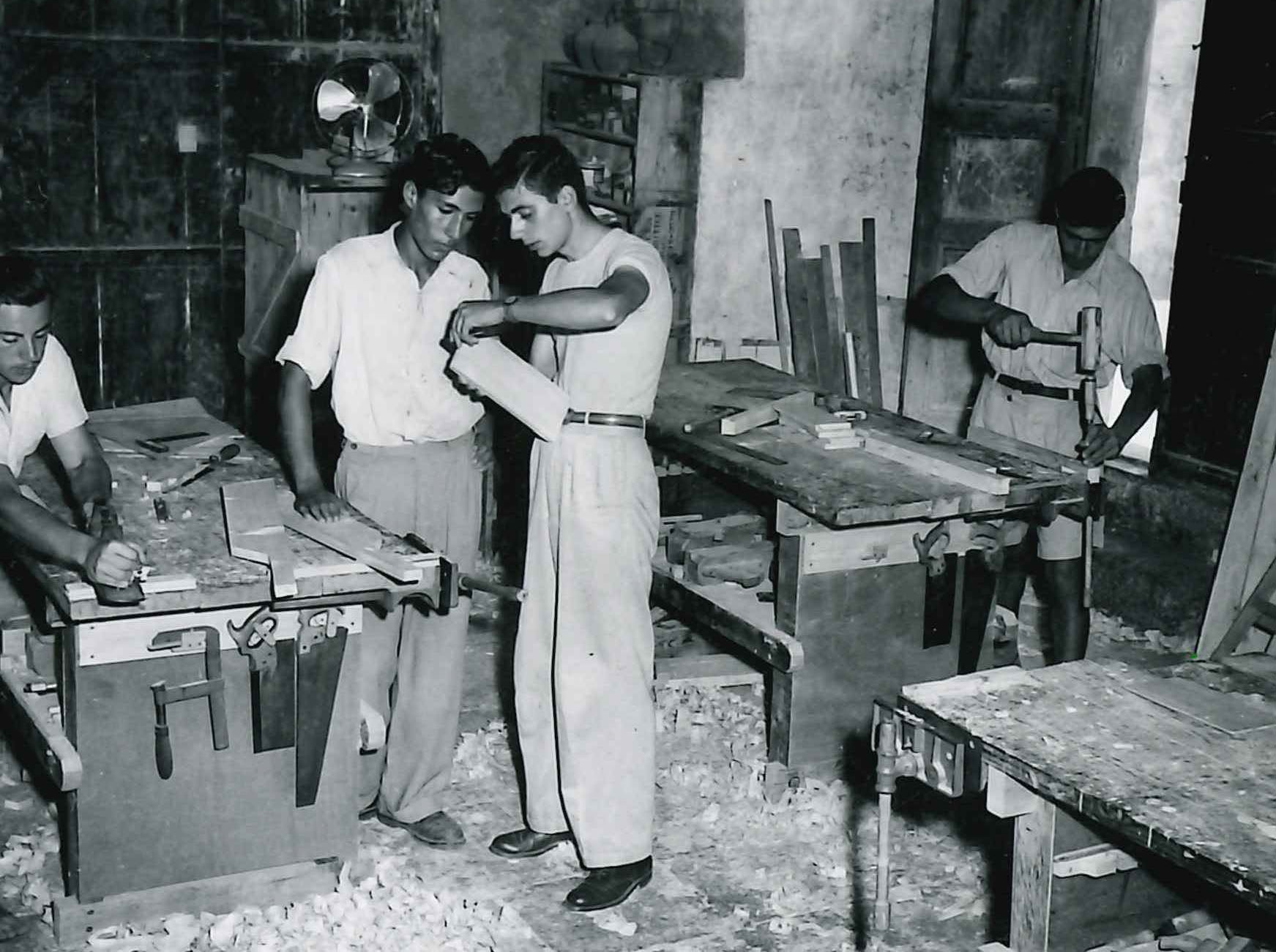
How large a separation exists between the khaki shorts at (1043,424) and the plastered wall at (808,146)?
76.6 inches

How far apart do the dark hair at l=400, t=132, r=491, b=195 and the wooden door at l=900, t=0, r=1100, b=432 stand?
3.59m

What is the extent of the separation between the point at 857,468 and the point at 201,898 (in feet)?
7.67

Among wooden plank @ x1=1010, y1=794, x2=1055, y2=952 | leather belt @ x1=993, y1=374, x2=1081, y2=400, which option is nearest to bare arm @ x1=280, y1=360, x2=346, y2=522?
wooden plank @ x1=1010, y1=794, x2=1055, y2=952

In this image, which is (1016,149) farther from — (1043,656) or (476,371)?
(476,371)

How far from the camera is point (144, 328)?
293 inches

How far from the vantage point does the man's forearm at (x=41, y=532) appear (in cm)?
382

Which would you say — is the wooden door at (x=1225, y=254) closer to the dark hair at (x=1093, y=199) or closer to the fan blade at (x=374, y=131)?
the dark hair at (x=1093, y=199)

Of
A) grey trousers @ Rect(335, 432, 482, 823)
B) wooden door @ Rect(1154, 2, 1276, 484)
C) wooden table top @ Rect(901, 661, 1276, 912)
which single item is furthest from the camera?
wooden door @ Rect(1154, 2, 1276, 484)

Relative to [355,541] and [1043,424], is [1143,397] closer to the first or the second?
[1043,424]

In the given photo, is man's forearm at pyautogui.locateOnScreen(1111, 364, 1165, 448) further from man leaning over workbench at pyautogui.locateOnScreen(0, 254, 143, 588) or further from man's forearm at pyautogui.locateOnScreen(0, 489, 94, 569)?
man's forearm at pyautogui.locateOnScreen(0, 489, 94, 569)

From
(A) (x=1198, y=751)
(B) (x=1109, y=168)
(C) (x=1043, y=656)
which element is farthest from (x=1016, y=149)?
(A) (x=1198, y=751)

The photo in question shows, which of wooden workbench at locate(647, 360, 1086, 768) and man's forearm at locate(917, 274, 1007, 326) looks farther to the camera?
man's forearm at locate(917, 274, 1007, 326)

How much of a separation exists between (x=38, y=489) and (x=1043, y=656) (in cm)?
380

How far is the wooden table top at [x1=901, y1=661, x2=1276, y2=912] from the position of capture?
9.75 feet
